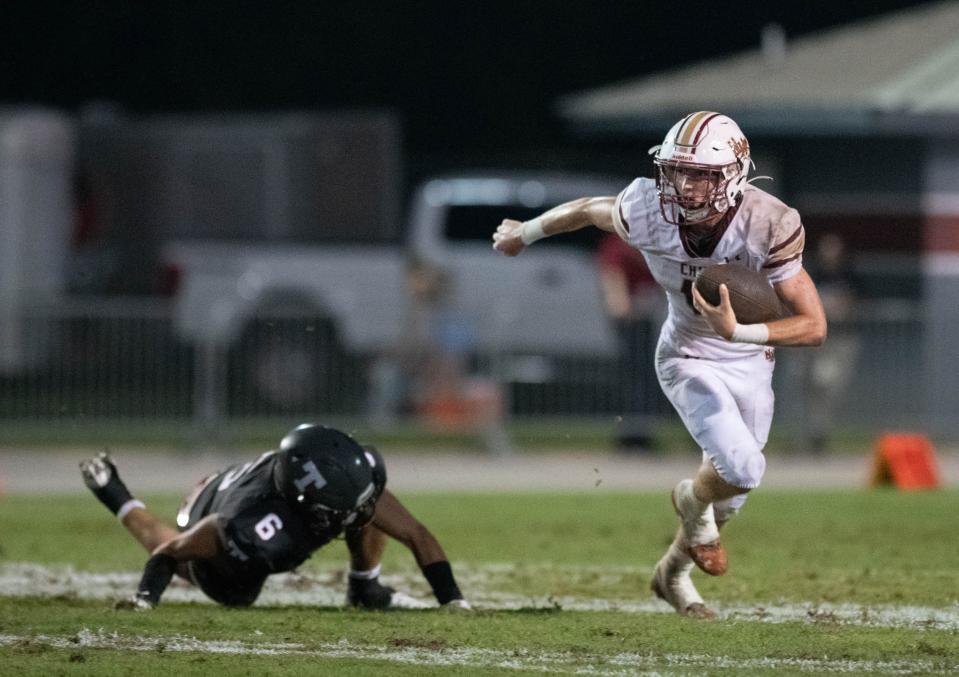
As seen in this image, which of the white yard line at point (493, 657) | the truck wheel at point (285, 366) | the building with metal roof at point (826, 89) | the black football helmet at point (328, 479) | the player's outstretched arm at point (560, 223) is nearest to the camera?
the white yard line at point (493, 657)

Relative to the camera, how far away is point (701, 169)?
7406mm

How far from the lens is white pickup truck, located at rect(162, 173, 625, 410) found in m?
16.0

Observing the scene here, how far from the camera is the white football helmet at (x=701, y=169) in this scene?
7418 millimetres

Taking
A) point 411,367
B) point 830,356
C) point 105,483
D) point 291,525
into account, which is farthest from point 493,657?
point 830,356

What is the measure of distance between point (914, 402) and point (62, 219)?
9128 mm

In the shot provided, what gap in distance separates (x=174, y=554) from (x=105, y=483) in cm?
95

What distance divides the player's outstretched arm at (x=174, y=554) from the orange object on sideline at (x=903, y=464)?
7.05m

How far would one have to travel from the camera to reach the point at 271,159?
2000 cm

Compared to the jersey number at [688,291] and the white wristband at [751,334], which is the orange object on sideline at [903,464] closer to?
the jersey number at [688,291]

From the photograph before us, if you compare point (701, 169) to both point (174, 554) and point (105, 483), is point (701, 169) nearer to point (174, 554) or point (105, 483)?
point (174, 554)

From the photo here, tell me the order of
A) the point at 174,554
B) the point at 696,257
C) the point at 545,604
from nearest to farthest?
the point at 696,257
the point at 174,554
the point at 545,604

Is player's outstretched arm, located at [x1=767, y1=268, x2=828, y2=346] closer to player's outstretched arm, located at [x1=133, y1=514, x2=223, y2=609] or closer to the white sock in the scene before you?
player's outstretched arm, located at [x1=133, y1=514, x2=223, y2=609]

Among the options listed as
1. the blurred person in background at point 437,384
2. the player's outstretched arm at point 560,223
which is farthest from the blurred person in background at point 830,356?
the player's outstretched arm at point 560,223

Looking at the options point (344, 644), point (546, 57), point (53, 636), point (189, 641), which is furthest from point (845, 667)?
point (546, 57)
